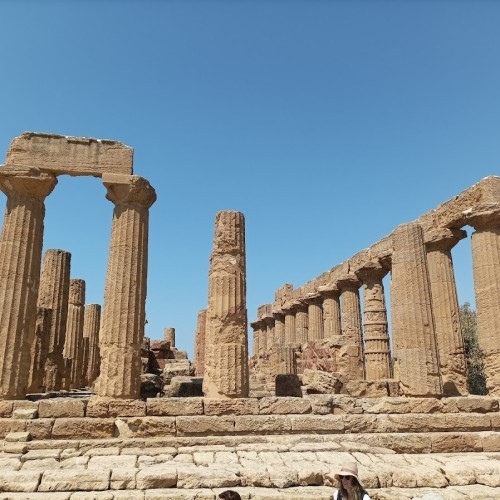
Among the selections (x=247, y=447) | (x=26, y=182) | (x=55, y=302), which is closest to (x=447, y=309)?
(x=247, y=447)

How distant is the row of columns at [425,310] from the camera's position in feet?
43.1

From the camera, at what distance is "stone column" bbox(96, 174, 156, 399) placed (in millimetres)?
11047

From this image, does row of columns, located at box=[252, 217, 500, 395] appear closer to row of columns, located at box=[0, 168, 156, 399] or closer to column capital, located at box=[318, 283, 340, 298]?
column capital, located at box=[318, 283, 340, 298]

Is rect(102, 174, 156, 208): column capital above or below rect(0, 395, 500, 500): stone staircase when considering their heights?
above

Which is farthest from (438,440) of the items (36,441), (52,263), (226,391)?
(52,263)

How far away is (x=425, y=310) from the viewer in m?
13.4

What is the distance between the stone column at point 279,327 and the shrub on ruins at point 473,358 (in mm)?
11298

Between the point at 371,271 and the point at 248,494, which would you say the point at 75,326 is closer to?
the point at 371,271

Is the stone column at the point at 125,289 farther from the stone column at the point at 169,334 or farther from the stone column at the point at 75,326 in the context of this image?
the stone column at the point at 169,334

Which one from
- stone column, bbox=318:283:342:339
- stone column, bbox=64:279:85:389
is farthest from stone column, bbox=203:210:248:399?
stone column, bbox=64:279:85:389

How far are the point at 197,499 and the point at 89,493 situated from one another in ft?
5.61

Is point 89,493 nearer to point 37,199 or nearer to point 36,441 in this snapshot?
point 36,441

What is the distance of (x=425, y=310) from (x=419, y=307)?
0.19 metres

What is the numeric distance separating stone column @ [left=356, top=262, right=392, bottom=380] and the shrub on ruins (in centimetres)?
960
